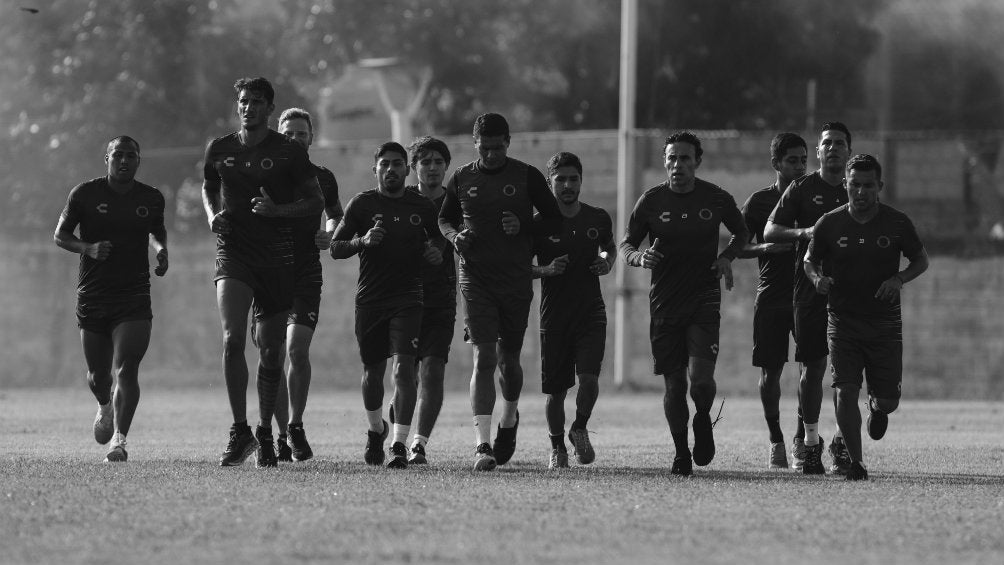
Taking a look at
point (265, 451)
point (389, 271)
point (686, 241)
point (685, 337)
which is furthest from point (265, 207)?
→ point (685, 337)

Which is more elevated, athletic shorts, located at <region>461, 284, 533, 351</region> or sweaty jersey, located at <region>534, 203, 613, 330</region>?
sweaty jersey, located at <region>534, 203, 613, 330</region>

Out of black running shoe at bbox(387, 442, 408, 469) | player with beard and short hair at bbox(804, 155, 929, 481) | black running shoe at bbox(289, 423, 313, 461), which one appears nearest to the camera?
player with beard and short hair at bbox(804, 155, 929, 481)

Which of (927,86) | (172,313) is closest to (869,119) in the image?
(927,86)

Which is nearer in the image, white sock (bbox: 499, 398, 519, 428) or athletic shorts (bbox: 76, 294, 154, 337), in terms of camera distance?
white sock (bbox: 499, 398, 519, 428)

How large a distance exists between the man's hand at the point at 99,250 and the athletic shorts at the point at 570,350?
294 cm

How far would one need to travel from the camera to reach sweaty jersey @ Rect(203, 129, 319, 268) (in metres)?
11.3

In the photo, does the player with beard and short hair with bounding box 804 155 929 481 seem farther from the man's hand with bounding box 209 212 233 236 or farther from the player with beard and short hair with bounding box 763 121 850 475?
the man's hand with bounding box 209 212 233 236

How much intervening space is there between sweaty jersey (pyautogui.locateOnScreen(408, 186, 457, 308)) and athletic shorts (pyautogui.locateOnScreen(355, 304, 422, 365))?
481 millimetres

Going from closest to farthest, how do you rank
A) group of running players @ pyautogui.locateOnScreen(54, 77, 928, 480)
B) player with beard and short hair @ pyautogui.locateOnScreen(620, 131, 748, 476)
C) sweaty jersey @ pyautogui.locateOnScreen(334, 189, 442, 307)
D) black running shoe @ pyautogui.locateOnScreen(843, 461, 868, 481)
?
black running shoe @ pyautogui.locateOnScreen(843, 461, 868, 481), group of running players @ pyautogui.locateOnScreen(54, 77, 928, 480), player with beard and short hair @ pyautogui.locateOnScreen(620, 131, 748, 476), sweaty jersey @ pyautogui.locateOnScreen(334, 189, 442, 307)

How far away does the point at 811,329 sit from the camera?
39.5ft

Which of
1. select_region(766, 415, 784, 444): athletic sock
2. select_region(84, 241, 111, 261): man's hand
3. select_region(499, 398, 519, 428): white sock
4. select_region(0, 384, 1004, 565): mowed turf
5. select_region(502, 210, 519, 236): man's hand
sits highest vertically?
select_region(502, 210, 519, 236): man's hand

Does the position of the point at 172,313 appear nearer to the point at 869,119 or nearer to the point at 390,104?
the point at 390,104

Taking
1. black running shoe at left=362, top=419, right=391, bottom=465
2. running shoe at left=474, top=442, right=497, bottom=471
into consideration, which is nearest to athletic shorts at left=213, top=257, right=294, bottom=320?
black running shoe at left=362, top=419, right=391, bottom=465

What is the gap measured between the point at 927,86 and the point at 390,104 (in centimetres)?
1113
